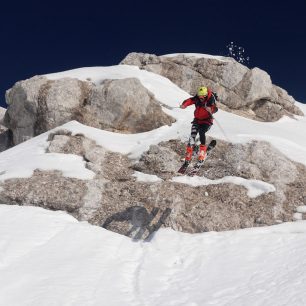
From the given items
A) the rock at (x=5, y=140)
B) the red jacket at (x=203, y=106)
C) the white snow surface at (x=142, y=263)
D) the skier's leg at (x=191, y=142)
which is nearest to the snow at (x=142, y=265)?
the white snow surface at (x=142, y=263)

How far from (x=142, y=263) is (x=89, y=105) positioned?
49.9ft

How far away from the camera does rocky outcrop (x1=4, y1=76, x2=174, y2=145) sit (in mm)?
24641

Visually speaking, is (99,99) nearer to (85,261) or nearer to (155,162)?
(155,162)

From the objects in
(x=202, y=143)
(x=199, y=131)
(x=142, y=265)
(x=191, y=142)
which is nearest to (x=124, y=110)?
(x=199, y=131)

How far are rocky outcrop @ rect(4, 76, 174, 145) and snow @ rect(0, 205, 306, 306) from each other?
34.8ft

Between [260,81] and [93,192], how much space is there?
24.5m

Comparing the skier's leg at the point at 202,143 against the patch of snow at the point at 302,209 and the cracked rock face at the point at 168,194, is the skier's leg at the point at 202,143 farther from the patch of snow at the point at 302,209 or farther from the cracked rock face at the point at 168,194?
the patch of snow at the point at 302,209

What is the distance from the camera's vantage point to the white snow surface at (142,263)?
941 cm

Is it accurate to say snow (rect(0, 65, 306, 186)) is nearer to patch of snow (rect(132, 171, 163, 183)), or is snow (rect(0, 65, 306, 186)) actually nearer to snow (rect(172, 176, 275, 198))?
patch of snow (rect(132, 171, 163, 183))

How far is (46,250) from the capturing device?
465 inches

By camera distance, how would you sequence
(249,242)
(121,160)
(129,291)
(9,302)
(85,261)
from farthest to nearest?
(121,160) < (249,242) < (85,261) < (129,291) < (9,302)

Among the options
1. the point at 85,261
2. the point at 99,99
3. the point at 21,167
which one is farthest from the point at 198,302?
the point at 99,99

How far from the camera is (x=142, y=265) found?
11898 millimetres

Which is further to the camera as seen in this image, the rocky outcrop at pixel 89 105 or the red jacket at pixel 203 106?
the rocky outcrop at pixel 89 105
